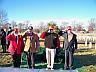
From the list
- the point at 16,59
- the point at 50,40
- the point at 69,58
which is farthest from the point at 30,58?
the point at 69,58

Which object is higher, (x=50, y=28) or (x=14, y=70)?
(x=50, y=28)

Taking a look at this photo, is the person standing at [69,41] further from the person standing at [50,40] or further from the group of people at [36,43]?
the person standing at [50,40]

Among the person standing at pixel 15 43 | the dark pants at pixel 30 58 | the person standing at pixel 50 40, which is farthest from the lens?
the dark pants at pixel 30 58

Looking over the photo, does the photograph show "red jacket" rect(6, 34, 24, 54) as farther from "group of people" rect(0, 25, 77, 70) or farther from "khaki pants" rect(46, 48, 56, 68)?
"khaki pants" rect(46, 48, 56, 68)

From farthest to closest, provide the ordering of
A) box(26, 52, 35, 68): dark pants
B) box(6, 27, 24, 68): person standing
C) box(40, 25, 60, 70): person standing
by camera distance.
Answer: box(26, 52, 35, 68): dark pants
box(40, 25, 60, 70): person standing
box(6, 27, 24, 68): person standing

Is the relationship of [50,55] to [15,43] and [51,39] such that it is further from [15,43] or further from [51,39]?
[15,43]

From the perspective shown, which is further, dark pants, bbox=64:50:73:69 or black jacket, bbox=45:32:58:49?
dark pants, bbox=64:50:73:69

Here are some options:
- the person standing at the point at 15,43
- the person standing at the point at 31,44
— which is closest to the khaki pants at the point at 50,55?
the person standing at the point at 31,44

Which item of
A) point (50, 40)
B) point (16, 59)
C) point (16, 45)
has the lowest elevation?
point (16, 59)

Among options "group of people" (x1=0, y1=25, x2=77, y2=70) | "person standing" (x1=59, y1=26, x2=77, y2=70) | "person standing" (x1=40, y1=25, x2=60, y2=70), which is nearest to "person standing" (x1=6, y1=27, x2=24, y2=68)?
"group of people" (x1=0, y1=25, x2=77, y2=70)

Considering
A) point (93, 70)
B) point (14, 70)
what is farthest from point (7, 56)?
point (93, 70)

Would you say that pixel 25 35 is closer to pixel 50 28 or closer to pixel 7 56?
pixel 50 28

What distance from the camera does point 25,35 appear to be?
7.20 meters

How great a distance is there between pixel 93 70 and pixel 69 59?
2007 millimetres
